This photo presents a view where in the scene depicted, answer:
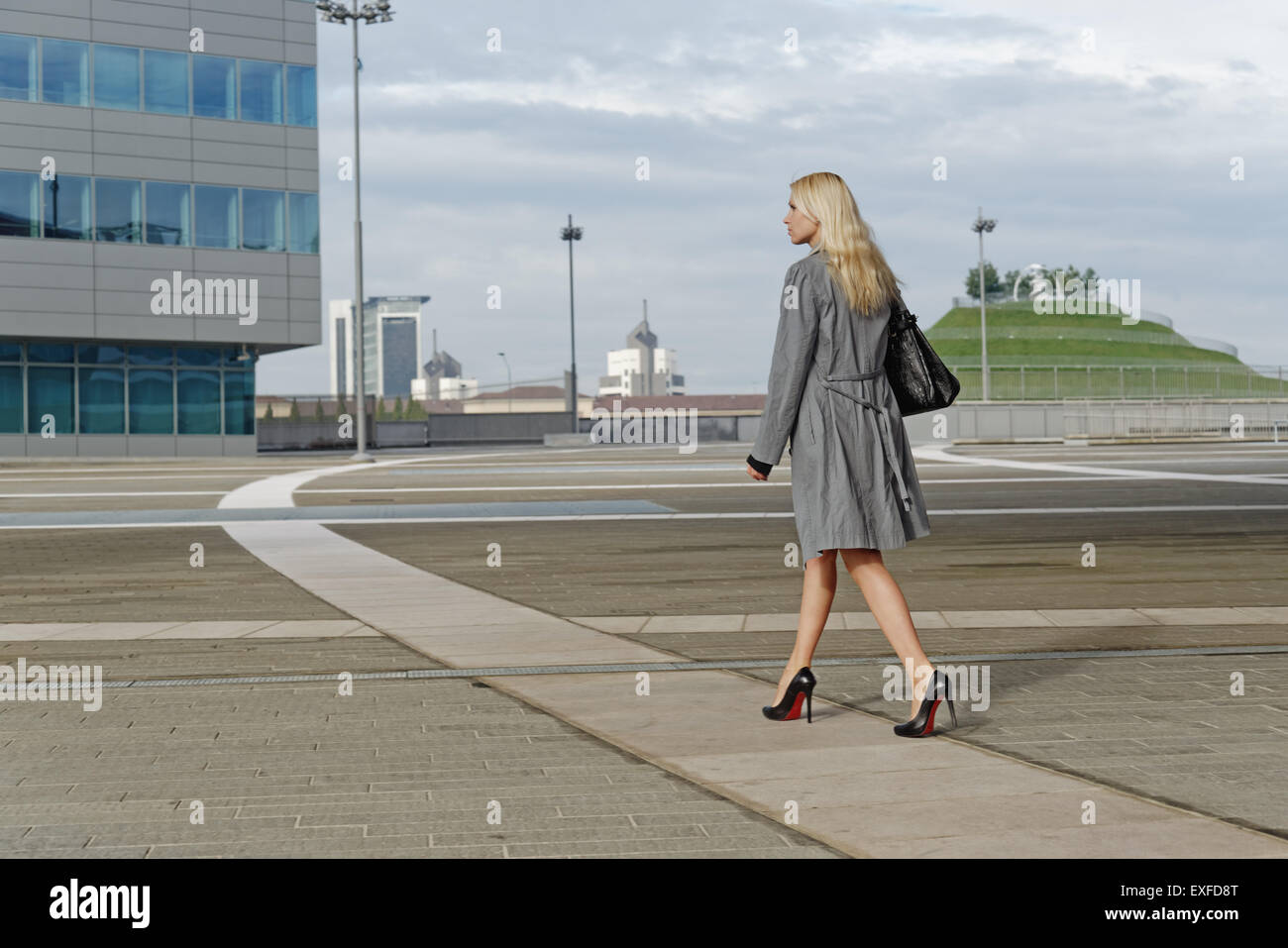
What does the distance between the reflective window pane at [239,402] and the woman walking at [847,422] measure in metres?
42.7

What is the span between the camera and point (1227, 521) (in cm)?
1505

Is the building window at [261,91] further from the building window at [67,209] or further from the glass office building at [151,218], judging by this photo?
the building window at [67,209]

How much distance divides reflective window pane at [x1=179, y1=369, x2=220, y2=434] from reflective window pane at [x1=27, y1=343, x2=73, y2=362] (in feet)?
11.4

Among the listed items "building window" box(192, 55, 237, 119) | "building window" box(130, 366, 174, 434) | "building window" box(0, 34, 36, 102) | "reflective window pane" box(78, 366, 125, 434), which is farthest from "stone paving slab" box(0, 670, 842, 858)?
"building window" box(192, 55, 237, 119)

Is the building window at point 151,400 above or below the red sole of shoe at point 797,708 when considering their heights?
above

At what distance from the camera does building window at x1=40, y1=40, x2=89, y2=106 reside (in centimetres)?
4212

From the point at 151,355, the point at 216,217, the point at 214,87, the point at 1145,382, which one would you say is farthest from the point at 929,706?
the point at 1145,382

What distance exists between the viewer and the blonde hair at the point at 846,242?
17.0 ft

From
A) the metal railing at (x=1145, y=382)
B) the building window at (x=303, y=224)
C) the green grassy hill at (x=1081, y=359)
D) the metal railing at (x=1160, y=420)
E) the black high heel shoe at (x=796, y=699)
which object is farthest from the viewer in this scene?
the green grassy hill at (x=1081, y=359)

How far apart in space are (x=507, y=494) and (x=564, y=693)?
50.8 ft

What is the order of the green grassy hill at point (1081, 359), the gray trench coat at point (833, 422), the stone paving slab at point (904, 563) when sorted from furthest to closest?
the green grassy hill at point (1081, 359) → the stone paving slab at point (904, 563) → the gray trench coat at point (833, 422)

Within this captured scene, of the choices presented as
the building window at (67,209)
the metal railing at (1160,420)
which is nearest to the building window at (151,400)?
the building window at (67,209)

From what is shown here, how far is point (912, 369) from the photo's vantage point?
5328 mm
